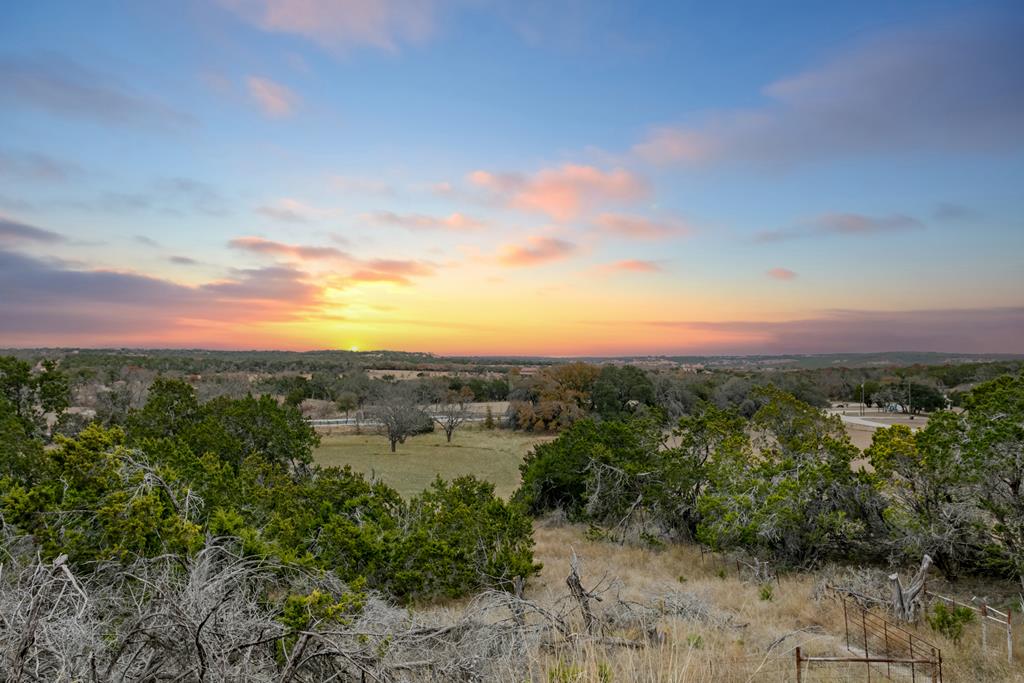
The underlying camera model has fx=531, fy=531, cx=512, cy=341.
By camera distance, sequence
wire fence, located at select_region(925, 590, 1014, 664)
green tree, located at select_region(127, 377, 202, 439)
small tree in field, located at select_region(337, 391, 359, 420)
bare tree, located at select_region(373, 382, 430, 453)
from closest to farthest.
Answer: wire fence, located at select_region(925, 590, 1014, 664)
green tree, located at select_region(127, 377, 202, 439)
bare tree, located at select_region(373, 382, 430, 453)
small tree in field, located at select_region(337, 391, 359, 420)

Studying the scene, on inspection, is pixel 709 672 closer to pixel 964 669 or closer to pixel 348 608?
pixel 348 608

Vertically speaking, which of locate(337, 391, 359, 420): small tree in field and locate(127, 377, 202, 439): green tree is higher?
locate(127, 377, 202, 439): green tree

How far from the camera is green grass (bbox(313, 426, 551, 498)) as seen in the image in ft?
88.1

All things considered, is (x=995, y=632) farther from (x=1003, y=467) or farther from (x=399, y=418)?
(x=399, y=418)

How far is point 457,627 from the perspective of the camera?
5051mm

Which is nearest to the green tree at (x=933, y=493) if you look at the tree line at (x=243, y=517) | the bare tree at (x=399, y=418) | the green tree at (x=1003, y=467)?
the green tree at (x=1003, y=467)

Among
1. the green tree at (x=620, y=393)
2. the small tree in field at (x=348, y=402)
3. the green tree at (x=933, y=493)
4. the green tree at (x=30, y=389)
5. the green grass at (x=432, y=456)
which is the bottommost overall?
the green grass at (x=432, y=456)

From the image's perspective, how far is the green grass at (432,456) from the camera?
2684 centimetres

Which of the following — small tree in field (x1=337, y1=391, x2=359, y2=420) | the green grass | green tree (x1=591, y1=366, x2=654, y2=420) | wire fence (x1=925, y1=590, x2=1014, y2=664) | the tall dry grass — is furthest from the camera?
A: small tree in field (x1=337, y1=391, x2=359, y2=420)

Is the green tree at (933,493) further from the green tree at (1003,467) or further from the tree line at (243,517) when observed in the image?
the tree line at (243,517)

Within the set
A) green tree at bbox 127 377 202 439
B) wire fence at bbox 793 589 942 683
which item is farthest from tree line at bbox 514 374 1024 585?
green tree at bbox 127 377 202 439

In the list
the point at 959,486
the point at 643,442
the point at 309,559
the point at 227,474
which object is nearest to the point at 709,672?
the point at 309,559

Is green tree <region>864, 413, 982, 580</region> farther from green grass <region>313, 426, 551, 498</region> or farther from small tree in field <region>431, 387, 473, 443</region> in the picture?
small tree in field <region>431, 387, 473, 443</region>

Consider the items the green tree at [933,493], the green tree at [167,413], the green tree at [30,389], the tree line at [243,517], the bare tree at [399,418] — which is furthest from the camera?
the bare tree at [399,418]
